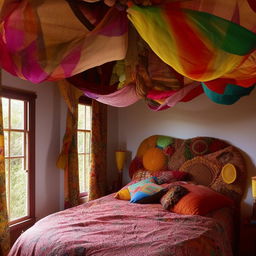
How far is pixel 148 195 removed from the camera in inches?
121

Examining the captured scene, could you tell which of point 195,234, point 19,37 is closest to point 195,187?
point 195,234

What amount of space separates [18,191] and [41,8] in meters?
2.26

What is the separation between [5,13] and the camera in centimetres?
133

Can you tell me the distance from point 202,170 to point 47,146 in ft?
6.68

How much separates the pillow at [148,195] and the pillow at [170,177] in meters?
0.35

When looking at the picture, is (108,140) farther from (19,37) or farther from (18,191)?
(19,37)

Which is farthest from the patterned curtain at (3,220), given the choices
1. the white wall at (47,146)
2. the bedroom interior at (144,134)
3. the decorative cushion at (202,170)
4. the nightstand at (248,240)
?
the nightstand at (248,240)

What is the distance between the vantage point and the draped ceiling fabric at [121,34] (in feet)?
4.17

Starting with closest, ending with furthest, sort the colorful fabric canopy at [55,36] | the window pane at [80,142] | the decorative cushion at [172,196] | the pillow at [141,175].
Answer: the colorful fabric canopy at [55,36]
the decorative cushion at [172,196]
the pillow at [141,175]
the window pane at [80,142]

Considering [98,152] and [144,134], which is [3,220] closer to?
[98,152]

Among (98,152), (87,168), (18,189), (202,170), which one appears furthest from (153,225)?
(87,168)

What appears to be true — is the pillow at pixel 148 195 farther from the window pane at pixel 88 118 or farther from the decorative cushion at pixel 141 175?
the window pane at pixel 88 118

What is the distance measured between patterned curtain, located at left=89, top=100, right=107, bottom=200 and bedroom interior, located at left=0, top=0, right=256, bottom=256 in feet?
0.21

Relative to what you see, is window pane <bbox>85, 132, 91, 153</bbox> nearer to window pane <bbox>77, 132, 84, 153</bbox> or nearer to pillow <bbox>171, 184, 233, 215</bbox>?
window pane <bbox>77, 132, 84, 153</bbox>
